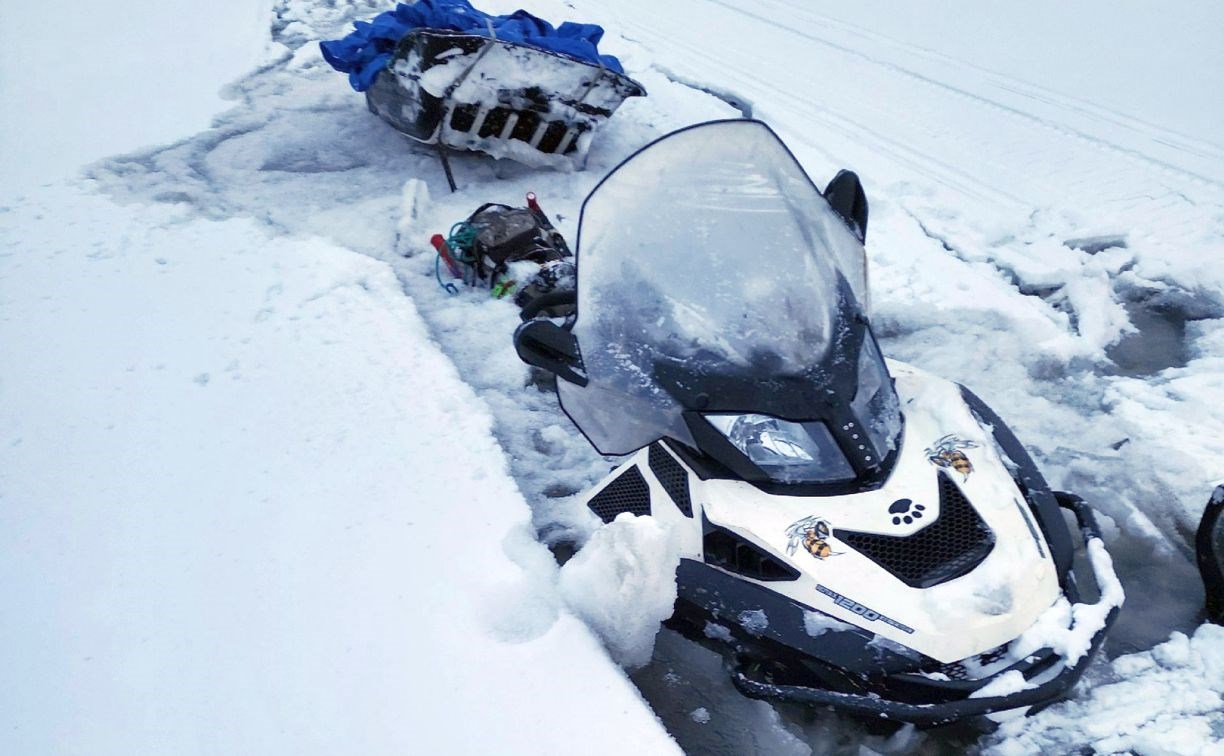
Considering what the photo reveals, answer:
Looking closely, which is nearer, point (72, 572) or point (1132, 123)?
point (72, 572)

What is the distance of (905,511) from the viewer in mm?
2229

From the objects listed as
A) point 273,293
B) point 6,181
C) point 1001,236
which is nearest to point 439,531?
point 273,293

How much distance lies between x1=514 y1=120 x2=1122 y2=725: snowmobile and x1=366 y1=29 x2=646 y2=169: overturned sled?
8.82ft

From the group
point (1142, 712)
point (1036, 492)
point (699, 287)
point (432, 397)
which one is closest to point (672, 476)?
point (699, 287)

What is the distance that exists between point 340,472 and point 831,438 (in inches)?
67.7

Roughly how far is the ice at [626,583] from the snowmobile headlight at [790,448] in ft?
1.09

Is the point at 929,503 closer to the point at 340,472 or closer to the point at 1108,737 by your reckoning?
the point at 1108,737

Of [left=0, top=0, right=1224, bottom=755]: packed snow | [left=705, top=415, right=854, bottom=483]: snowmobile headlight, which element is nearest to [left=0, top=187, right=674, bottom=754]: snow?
[left=0, top=0, right=1224, bottom=755]: packed snow

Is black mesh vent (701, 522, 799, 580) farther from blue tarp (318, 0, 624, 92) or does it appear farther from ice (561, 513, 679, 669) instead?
blue tarp (318, 0, 624, 92)

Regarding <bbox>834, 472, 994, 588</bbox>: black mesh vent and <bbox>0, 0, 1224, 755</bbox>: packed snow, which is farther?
<bbox>0, 0, 1224, 755</bbox>: packed snow

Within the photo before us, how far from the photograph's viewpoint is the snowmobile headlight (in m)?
2.31

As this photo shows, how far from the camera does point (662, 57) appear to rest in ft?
22.7

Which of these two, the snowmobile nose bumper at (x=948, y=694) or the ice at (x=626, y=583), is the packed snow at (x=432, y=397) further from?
the snowmobile nose bumper at (x=948, y=694)

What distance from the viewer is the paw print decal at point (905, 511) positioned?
221 centimetres
